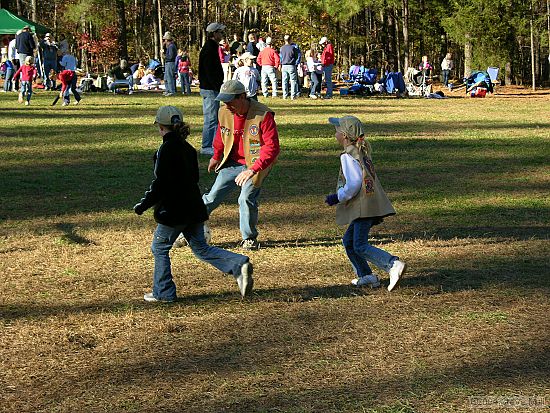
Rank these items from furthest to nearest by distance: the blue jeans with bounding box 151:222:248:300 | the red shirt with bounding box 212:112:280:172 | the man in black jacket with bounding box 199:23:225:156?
the man in black jacket with bounding box 199:23:225:156
the red shirt with bounding box 212:112:280:172
the blue jeans with bounding box 151:222:248:300

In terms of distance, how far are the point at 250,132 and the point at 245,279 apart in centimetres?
215

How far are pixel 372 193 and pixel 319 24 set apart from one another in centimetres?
4808

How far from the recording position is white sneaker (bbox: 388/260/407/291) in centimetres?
851

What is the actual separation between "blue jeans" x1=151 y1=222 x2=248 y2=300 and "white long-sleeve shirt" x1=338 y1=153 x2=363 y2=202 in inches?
36.1

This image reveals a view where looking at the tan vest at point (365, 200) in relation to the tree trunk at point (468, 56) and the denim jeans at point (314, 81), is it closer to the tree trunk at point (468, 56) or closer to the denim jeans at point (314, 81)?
the denim jeans at point (314, 81)

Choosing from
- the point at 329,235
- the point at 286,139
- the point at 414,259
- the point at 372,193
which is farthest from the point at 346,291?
the point at 286,139

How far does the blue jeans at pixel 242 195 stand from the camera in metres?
10.5

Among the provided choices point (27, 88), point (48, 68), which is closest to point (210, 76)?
point (27, 88)

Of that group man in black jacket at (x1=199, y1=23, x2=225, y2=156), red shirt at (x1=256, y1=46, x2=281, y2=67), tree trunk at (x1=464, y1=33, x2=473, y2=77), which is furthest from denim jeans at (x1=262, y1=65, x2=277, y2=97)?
man in black jacket at (x1=199, y1=23, x2=225, y2=156)

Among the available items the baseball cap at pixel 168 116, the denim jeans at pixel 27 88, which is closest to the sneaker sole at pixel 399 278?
the baseball cap at pixel 168 116

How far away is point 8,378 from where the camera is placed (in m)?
6.59

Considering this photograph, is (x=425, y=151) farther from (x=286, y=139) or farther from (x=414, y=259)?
(x=414, y=259)

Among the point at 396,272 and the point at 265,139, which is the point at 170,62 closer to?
the point at 265,139

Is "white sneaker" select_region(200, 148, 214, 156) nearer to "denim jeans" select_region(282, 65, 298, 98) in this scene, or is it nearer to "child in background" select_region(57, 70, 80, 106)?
"child in background" select_region(57, 70, 80, 106)
